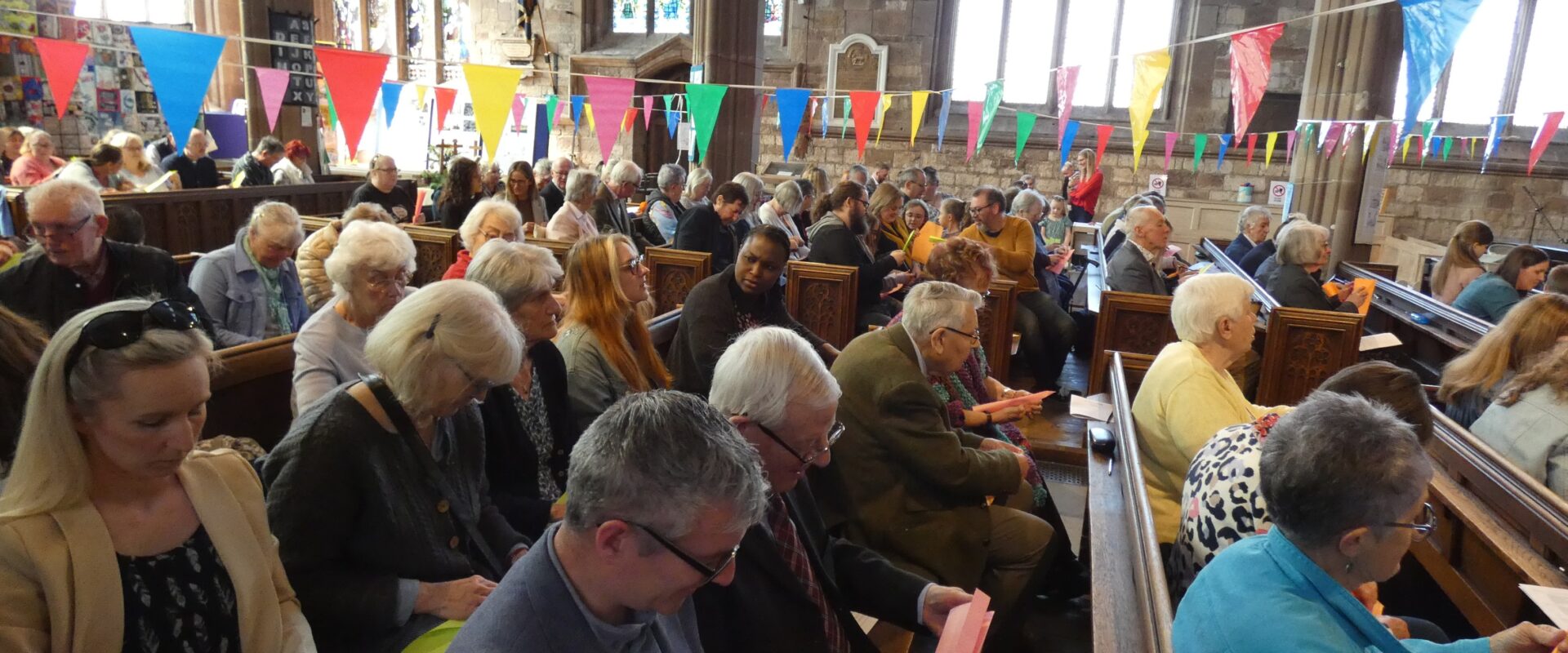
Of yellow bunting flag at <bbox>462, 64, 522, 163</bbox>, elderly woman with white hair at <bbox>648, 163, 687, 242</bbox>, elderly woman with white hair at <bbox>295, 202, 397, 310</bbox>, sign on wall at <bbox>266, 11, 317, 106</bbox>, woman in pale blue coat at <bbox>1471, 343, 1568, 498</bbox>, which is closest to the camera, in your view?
woman in pale blue coat at <bbox>1471, 343, 1568, 498</bbox>

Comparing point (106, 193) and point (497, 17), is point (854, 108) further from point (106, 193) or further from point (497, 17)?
point (497, 17)

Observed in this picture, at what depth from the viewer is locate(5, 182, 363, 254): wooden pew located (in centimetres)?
669

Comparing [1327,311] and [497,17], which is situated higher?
[497,17]

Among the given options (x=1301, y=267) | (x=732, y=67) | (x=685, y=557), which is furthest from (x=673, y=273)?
(x=685, y=557)

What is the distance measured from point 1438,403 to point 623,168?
16.4 feet

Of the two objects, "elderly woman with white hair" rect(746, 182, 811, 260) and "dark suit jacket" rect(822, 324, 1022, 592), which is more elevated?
"elderly woman with white hair" rect(746, 182, 811, 260)

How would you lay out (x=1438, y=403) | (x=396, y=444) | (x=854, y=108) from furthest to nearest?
1. (x=854, y=108)
2. (x=1438, y=403)
3. (x=396, y=444)

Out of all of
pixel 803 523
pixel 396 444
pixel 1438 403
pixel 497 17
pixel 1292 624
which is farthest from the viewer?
pixel 497 17

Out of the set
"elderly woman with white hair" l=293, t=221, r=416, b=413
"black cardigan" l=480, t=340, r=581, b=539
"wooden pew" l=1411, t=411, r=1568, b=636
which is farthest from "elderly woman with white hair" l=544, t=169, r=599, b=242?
"wooden pew" l=1411, t=411, r=1568, b=636

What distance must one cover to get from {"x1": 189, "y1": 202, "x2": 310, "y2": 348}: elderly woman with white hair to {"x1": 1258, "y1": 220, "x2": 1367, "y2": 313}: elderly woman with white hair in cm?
464

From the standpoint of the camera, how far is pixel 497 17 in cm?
1523

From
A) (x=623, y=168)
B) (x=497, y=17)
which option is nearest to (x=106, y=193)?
(x=623, y=168)

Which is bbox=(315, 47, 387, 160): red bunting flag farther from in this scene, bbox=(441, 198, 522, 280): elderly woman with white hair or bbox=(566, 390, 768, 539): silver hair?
bbox=(566, 390, 768, 539): silver hair

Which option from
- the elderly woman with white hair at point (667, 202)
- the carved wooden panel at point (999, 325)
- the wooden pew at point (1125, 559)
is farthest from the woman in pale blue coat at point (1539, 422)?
the elderly woman with white hair at point (667, 202)
